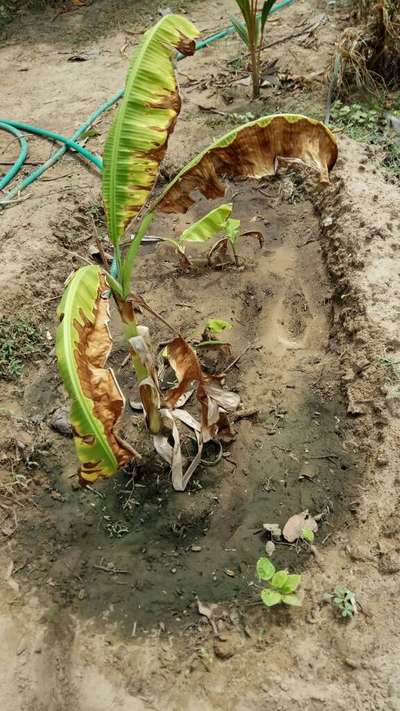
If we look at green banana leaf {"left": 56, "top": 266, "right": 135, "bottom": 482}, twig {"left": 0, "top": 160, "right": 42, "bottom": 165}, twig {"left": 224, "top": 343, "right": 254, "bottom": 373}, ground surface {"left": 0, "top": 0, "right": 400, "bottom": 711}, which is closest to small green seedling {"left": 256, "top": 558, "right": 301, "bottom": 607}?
ground surface {"left": 0, "top": 0, "right": 400, "bottom": 711}

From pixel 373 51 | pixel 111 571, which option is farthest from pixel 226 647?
pixel 373 51

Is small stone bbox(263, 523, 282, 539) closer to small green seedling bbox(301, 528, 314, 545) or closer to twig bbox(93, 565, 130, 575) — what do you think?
small green seedling bbox(301, 528, 314, 545)

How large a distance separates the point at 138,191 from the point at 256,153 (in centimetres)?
53

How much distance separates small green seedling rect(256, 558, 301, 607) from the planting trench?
14 centimetres

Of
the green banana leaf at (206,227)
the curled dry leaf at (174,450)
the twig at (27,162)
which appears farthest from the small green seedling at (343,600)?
the twig at (27,162)

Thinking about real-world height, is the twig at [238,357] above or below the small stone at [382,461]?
above

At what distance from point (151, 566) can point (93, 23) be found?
18.5 ft

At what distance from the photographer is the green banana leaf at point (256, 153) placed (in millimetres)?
2285

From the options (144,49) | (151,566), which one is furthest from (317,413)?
(144,49)

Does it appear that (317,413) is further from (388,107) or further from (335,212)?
(388,107)

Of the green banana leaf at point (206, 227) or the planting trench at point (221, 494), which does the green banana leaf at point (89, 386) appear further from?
the green banana leaf at point (206, 227)

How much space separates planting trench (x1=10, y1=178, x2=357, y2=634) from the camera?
94.0 inches

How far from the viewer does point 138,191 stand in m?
2.15

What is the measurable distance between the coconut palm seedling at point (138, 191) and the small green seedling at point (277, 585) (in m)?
0.58
